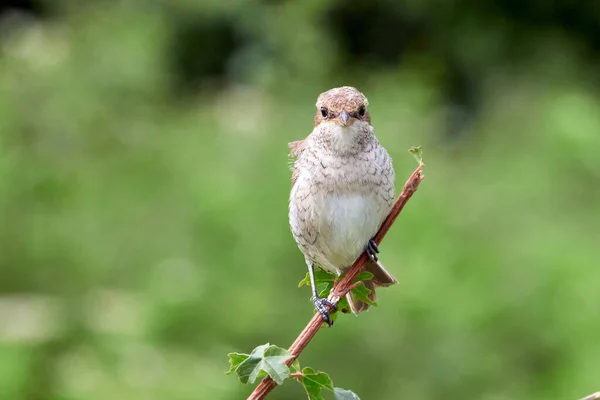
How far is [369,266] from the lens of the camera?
6.18 ft

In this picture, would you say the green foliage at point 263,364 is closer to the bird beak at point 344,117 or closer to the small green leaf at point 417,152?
the small green leaf at point 417,152

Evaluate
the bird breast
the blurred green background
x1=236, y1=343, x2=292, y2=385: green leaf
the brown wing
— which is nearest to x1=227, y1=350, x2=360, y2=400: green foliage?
x1=236, y1=343, x2=292, y2=385: green leaf

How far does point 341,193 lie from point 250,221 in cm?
204

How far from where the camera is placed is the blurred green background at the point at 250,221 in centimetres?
Result: 373

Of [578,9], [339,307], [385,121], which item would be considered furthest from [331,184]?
[578,9]

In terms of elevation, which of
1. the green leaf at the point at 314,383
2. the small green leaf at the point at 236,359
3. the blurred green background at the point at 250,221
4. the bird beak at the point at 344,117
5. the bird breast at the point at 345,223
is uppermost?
the blurred green background at the point at 250,221

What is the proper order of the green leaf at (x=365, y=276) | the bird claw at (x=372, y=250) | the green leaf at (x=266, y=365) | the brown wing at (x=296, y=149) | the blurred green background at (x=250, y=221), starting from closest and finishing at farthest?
the green leaf at (x=266, y=365)
the green leaf at (x=365, y=276)
the bird claw at (x=372, y=250)
the brown wing at (x=296, y=149)
the blurred green background at (x=250, y=221)

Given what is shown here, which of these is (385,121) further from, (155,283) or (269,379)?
(269,379)

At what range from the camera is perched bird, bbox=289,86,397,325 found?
1838 millimetres

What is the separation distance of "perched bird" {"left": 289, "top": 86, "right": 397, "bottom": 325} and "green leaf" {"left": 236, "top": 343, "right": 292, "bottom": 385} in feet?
1.98

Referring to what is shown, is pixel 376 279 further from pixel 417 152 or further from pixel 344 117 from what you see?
pixel 417 152

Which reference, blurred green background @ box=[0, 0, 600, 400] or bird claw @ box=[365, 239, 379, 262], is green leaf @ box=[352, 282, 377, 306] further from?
blurred green background @ box=[0, 0, 600, 400]

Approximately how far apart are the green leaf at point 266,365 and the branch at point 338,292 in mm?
10

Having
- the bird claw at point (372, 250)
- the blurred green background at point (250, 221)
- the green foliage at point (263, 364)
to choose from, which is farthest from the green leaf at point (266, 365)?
the blurred green background at point (250, 221)
